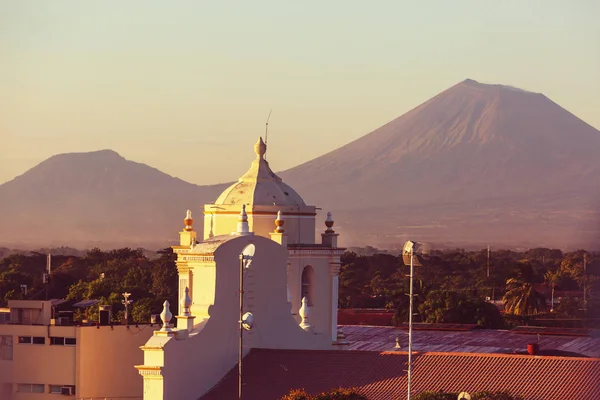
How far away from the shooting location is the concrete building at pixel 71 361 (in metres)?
A: 57.6

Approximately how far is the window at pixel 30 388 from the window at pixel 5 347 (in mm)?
1250

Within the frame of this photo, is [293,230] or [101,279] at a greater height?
[293,230]

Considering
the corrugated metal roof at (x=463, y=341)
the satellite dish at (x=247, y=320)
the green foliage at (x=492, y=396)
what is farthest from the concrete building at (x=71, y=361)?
the green foliage at (x=492, y=396)

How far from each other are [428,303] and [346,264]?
67.2m

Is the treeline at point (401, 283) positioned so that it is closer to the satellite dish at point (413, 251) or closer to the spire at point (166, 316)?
the spire at point (166, 316)

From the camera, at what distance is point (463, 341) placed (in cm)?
7125

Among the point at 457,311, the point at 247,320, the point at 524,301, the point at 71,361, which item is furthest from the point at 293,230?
the point at 524,301

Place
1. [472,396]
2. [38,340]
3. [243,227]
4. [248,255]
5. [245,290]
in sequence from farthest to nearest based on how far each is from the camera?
1. [38,340]
2. [243,227]
3. [245,290]
4. [248,255]
5. [472,396]

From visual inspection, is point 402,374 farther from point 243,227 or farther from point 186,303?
point 243,227

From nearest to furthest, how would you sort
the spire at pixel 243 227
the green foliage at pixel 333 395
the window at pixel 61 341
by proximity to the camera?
the green foliage at pixel 333 395 → the spire at pixel 243 227 → the window at pixel 61 341

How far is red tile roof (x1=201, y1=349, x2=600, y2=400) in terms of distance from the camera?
146 feet

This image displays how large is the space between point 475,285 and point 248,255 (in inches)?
4372

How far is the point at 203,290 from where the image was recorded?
4922cm

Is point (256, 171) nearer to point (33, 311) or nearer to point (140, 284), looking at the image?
point (33, 311)
